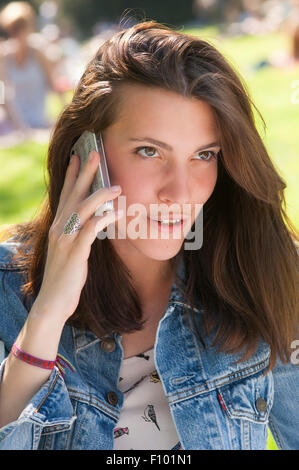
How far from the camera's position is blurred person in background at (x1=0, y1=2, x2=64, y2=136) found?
303 inches

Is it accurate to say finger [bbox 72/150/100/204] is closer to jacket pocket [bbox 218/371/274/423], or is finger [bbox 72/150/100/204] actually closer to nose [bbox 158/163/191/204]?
nose [bbox 158/163/191/204]

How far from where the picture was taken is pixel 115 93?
6.39 feet

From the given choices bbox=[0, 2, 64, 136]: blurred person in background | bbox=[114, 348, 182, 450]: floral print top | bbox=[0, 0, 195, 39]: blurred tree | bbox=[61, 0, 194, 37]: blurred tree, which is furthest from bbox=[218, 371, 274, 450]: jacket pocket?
bbox=[61, 0, 194, 37]: blurred tree

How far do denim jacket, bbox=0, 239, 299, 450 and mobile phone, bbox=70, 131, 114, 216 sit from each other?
0.47m

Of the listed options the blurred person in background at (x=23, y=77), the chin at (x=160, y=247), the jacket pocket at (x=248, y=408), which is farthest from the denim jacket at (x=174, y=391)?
the blurred person in background at (x=23, y=77)

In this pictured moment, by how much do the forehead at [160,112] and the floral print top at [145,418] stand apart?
2.63 ft

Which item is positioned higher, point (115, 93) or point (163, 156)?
point (115, 93)

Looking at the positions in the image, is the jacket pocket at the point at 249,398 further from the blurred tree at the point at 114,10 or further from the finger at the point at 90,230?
the blurred tree at the point at 114,10

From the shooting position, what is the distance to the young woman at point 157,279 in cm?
188

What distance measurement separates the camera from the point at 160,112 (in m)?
1.88

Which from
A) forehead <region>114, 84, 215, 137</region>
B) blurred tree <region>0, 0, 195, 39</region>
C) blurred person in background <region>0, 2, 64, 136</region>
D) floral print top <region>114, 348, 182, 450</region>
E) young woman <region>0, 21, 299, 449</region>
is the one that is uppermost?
blurred tree <region>0, 0, 195, 39</region>
